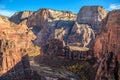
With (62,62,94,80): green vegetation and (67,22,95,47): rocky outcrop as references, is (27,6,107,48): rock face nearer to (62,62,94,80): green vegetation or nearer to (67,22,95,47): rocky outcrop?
(67,22,95,47): rocky outcrop

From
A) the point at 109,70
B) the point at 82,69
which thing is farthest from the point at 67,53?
the point at 109,70

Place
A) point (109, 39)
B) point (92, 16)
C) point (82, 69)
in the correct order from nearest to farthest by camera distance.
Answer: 1. point (109, 39)
2. point (82, 69)
3. point (92, 16)

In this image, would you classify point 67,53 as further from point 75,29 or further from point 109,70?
point 75,29

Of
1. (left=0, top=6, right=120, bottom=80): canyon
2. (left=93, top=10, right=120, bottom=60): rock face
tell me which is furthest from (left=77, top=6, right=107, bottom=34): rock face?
(left=93, top=10, right=120, bottom=60): rock face

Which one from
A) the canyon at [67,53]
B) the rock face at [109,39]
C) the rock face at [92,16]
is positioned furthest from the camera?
the rock face at [92,16]

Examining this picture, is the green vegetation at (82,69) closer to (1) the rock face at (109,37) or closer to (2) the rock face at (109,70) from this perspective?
(1) the rock face at (109,37)

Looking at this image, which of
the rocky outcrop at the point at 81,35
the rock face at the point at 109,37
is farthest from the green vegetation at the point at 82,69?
the rocky outcrop at the point at 81,35

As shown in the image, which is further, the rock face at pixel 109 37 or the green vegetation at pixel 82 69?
the green vegetation at pixel 82 69
